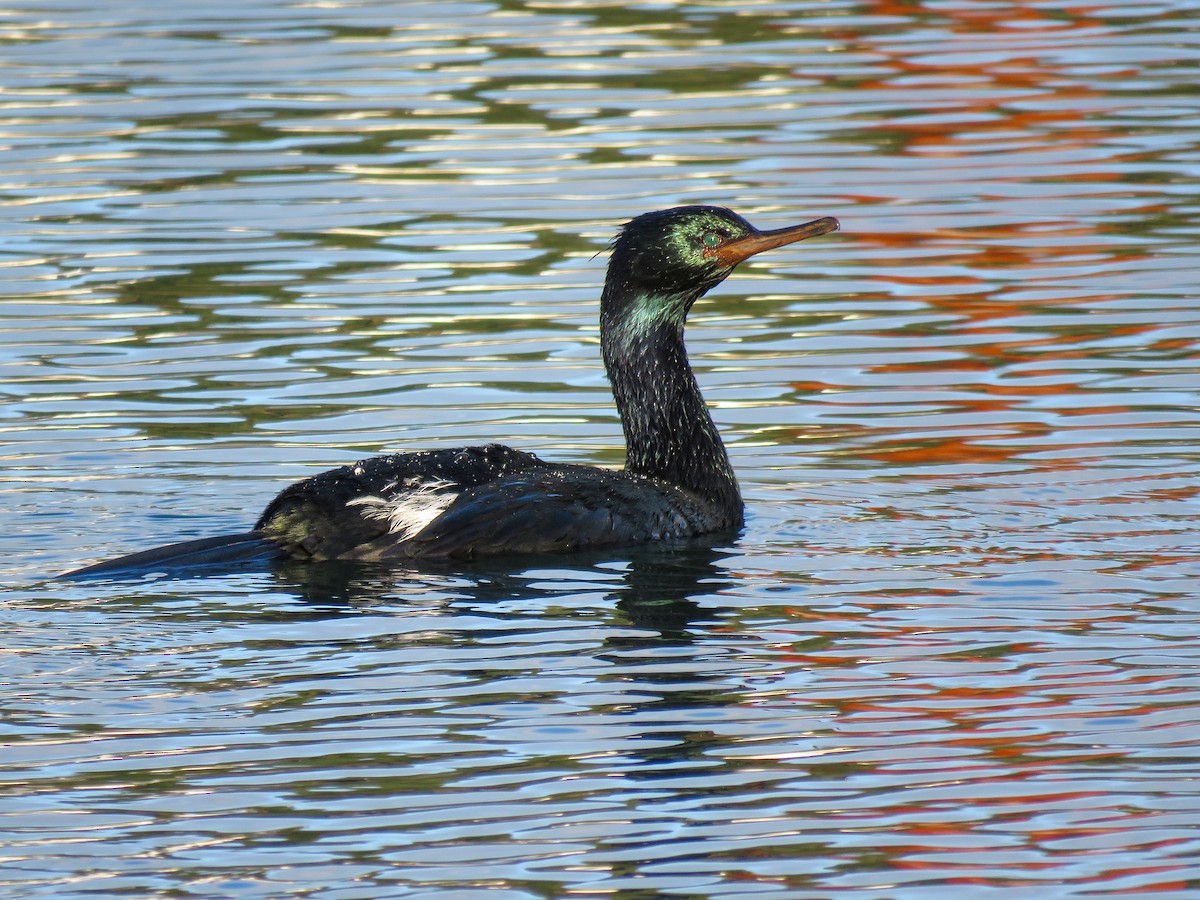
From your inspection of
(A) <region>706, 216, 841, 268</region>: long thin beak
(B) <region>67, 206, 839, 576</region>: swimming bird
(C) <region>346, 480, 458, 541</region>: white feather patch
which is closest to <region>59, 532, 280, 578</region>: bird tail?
(B) <region>67, 206, 839, 576</region>: swimming bird

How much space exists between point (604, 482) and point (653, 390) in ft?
2.36

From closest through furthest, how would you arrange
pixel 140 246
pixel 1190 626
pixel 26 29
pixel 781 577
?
pixel 1190 626, pixel 781 577, pixel 140 246, pixel 26 29

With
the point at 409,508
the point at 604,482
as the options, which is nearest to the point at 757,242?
the point at 604,482

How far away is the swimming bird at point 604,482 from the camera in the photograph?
27.9 feet

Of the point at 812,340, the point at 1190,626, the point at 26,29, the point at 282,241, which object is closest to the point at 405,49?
the point at 26,29

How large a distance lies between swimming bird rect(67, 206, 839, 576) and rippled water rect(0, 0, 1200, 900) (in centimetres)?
16

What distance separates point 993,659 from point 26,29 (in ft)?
48.8

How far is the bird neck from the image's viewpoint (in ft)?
30.9

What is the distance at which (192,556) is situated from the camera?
834 centimetres

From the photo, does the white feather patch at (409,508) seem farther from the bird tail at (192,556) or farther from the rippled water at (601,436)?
the bird tail at (192,556)

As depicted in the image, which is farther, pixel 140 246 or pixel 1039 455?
pixel 140 246

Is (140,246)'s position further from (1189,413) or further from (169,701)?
(169,701)

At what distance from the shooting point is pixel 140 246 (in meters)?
13.9

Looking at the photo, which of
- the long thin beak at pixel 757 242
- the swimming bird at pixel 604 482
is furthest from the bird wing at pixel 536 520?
the long thin beak at pixel 757 242
